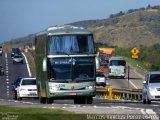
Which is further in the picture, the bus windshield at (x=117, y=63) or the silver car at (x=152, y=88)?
the bus windshield at (x=117, y=63)

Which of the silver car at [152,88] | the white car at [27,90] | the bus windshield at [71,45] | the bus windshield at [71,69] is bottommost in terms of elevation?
the white car at [27,90]

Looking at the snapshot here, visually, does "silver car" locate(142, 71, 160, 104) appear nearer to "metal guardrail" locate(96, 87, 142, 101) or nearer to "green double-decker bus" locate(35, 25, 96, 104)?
"green double-decker bus" locate(35, 25, 96, 104)

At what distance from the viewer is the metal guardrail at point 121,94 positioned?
54.4 m

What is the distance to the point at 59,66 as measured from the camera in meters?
36.8

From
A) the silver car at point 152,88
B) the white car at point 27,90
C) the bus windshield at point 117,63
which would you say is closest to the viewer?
the silver car at point 152,88

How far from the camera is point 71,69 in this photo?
121 feet

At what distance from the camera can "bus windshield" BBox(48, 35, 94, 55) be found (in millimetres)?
36500

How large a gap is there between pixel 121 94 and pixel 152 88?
68.5ft

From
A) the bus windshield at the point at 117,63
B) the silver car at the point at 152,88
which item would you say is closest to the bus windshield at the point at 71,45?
the silver car at the point at 152,88

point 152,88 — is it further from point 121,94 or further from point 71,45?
point 121,94

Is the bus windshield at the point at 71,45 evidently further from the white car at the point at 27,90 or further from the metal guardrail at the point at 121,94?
the metal guardrail at the point at 121,94

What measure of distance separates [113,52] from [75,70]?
335 ft

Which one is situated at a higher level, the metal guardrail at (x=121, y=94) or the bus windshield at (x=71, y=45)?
the bus windshield at (x=71, y=45)

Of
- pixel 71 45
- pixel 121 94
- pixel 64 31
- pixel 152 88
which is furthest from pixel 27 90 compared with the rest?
pixel 121 94
